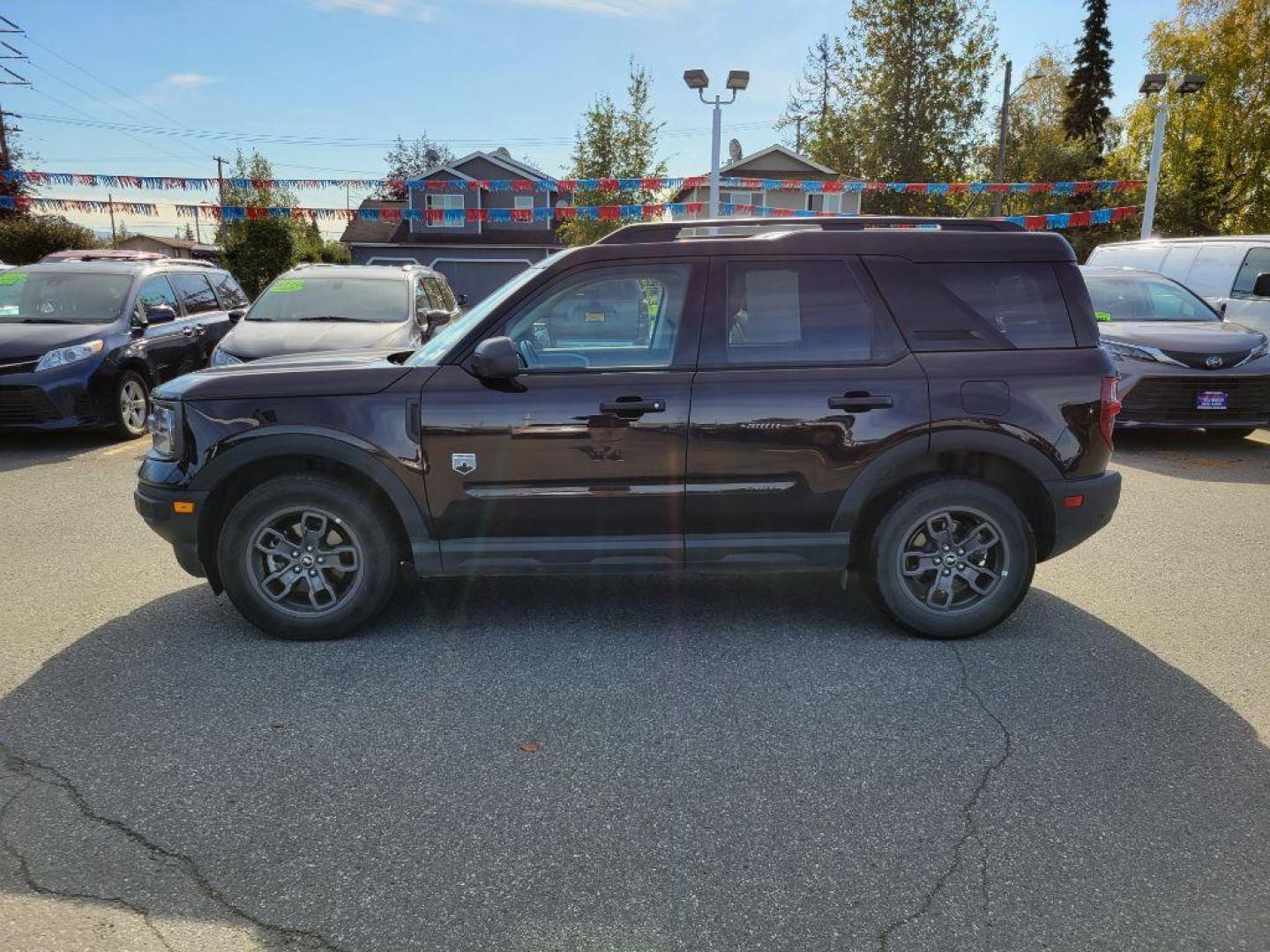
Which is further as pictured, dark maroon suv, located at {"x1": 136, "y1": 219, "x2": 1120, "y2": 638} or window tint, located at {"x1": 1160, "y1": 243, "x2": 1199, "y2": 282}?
window tint, located at {"x1": 1160, "y1": 243, "x2": 1199, "y2": 282}

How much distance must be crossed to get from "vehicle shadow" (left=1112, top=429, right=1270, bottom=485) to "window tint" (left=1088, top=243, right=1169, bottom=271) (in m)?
2.79

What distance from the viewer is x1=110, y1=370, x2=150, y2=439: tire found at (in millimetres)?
9117

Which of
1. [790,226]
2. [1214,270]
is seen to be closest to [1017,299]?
[790,226]

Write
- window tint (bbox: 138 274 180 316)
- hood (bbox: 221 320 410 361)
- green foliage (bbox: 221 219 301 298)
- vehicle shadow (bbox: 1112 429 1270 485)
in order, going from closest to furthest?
vehicle shadow (bbox: 1112 429 1270 485) → hood (bbox: 221 320 410 361) → window tint (bbox: 138 274 180 316) → green foliage (bbox: 221 219 301 298)

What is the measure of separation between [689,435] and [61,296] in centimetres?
849

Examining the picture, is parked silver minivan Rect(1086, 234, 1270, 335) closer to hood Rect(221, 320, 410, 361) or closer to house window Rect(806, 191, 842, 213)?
hood Rect(221, 320, 410, 361)

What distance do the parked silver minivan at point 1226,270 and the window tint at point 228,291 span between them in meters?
11.0

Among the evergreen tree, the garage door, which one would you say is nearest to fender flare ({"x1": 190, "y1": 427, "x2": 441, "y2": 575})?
the garage door

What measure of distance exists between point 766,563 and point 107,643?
304cm

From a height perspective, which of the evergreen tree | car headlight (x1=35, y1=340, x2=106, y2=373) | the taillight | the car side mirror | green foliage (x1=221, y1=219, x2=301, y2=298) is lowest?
car headlight (x1=35, y1=340, x2=106, y2=373)

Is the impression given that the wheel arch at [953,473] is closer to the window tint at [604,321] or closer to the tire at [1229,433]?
the window tint at [604,321]

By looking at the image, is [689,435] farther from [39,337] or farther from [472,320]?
[39,337]

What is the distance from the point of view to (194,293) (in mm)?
11031

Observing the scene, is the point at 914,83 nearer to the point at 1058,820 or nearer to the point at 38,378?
the point at 38,378
